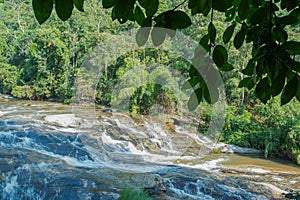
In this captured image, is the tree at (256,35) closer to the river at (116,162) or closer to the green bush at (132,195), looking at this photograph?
the green bush at (132,195)

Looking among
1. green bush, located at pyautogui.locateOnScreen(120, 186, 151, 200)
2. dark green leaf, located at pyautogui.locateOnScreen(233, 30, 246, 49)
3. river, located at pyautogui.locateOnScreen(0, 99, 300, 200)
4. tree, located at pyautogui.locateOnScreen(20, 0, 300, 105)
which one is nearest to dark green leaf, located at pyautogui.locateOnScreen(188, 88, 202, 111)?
tree, located at pyautogui.locateOnScreen(20, 0, 300, 105)

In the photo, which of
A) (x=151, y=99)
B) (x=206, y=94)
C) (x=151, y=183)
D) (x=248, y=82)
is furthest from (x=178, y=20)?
(x=151, y=99)

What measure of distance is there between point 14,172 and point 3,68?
15.4 meters

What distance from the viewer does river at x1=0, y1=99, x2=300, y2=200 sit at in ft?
16.5

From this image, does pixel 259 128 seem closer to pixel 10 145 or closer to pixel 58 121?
pixel 58 121

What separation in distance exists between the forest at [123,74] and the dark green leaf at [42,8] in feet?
11.9

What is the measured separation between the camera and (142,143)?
917cm

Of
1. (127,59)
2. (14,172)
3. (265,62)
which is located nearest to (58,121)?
(127,59)

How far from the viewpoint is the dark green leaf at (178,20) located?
1.56ft

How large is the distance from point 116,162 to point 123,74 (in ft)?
20.0

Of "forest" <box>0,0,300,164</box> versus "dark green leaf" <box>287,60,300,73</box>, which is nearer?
"dark green leaf" <box>287,60,300,73</box>

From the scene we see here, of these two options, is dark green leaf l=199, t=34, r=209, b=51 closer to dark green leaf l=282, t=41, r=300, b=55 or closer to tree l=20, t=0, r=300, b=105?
tree l=20, t=0, r=300, b=105

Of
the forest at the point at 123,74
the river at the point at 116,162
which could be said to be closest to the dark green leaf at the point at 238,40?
the forest at the point at 123,74

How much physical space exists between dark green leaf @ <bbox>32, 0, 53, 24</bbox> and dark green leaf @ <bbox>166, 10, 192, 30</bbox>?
195mm
